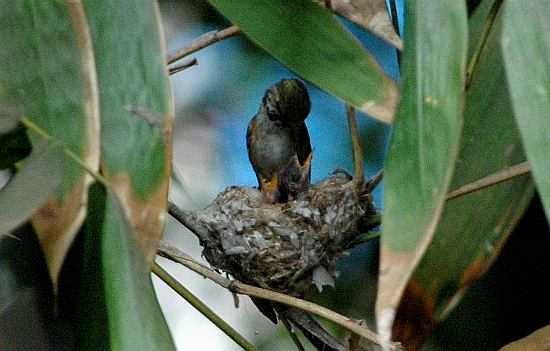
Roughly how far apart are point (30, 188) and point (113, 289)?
0.17m

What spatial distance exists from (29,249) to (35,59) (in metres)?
0.22

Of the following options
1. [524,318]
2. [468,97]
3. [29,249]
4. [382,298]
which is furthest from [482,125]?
[524,318]

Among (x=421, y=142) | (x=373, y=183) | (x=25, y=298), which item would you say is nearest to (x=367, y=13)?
(x=421, y=142)

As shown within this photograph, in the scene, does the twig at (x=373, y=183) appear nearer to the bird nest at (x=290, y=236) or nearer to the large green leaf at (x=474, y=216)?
the bird nest at (x=290, y=236)

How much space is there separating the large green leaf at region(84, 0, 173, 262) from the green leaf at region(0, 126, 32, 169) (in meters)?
0.08

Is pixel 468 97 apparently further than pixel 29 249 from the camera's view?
Yes

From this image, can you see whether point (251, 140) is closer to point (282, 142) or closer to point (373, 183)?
point (282, 142)

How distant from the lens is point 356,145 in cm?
135

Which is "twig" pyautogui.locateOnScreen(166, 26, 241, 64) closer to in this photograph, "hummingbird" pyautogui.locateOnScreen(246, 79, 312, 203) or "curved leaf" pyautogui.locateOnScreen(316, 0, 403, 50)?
"curved leaf" pyautogui.locateOnScreen(316, 0, 403, 50)

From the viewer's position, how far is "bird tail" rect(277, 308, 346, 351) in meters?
1.35

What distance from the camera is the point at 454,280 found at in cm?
114

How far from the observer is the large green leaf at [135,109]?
800 millimetres

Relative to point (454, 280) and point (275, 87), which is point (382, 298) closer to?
point (454, 280)

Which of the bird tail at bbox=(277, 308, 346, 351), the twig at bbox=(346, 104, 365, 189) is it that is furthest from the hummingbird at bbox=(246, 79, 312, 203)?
the bird tail at bbox=(277, 308, 346, 351)
